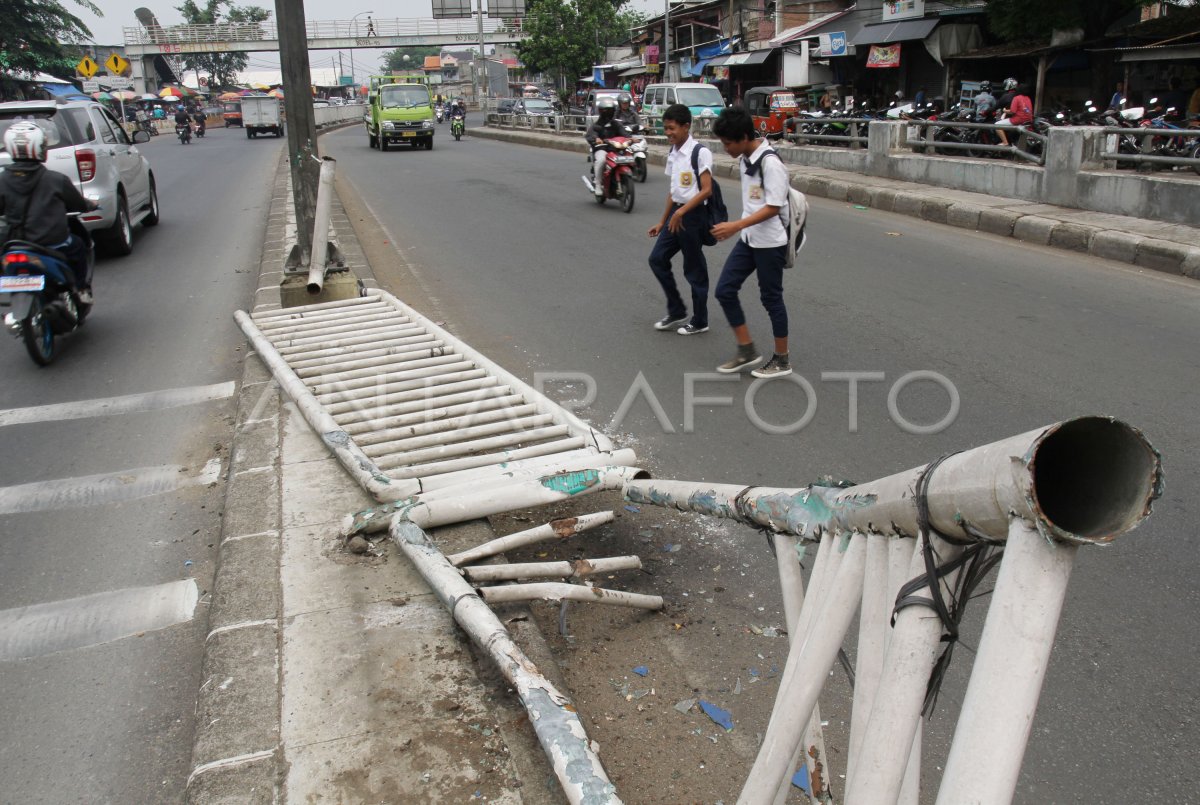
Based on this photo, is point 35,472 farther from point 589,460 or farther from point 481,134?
point 481,134

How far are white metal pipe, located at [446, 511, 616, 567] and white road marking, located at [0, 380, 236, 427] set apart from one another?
343cm

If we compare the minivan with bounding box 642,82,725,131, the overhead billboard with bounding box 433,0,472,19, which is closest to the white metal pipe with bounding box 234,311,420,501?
the minivan with bounding box 642,82,725,131

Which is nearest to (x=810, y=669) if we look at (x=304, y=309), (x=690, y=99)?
(x=304, y=309)

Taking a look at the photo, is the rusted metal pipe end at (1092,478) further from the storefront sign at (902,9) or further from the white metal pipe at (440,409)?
the storefront sign at (902,9)

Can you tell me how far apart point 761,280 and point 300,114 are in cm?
419

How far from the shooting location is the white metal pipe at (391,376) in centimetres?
534

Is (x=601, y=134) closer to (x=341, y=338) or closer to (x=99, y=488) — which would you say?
(x=341, y=338)

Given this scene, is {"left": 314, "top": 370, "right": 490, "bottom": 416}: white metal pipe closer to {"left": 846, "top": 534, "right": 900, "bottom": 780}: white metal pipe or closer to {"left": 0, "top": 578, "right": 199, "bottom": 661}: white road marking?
{"left": 0, "top": 578, "right": 199, "bottom": 661}: white road marking

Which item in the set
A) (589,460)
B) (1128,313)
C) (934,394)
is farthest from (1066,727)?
(1128,313)

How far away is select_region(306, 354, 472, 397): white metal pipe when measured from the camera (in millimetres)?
5336

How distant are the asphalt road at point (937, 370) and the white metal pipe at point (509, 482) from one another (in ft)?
1.88

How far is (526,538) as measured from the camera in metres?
3.48

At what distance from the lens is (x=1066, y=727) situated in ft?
8.81

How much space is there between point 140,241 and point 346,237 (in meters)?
3.04
